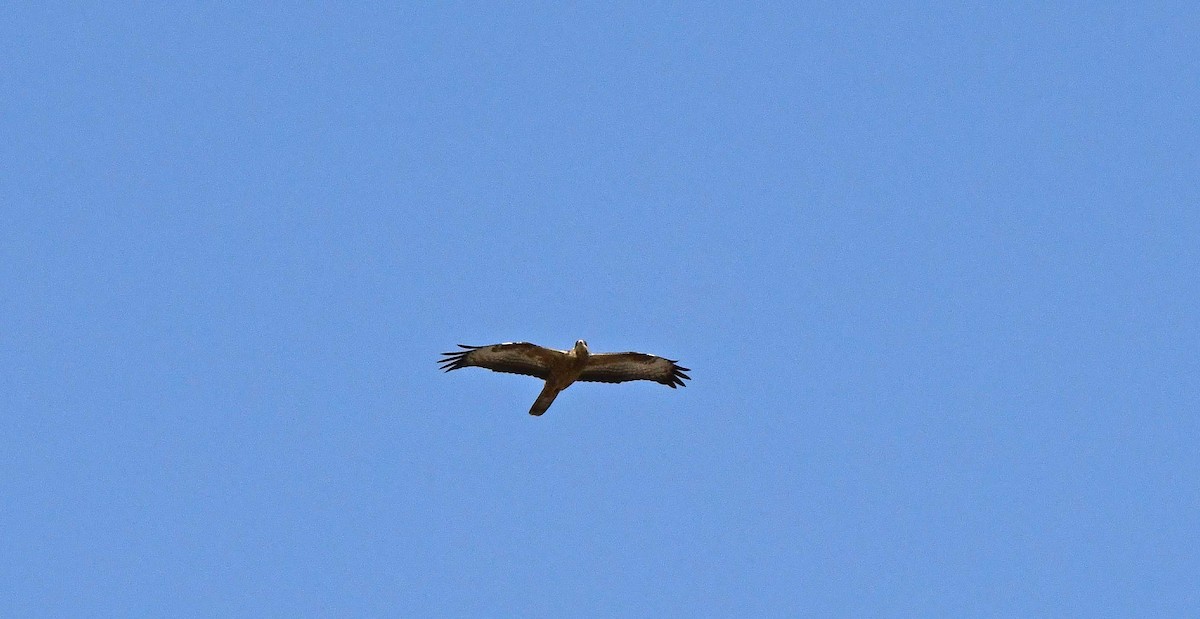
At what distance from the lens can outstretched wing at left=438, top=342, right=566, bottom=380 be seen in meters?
24.3

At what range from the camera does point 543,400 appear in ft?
81.8

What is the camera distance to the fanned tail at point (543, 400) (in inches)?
979

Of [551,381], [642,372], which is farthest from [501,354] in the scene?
[642,372]

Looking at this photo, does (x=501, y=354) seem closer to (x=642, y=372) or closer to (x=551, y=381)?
(x=551, y=381)

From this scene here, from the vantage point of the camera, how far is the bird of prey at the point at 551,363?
80.2 ft

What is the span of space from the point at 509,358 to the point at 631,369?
2239 mm

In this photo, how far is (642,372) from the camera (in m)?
25.9

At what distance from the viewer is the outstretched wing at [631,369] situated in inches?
991

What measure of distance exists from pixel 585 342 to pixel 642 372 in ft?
5.40

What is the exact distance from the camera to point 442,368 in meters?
24.6

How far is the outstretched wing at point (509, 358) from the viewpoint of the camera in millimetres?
24312

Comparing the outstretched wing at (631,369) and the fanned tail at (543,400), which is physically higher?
the outstretched wing at (631,369)

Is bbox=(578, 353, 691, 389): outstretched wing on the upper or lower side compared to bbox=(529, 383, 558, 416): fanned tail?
upper

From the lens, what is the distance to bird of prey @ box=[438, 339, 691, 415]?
962 inches
